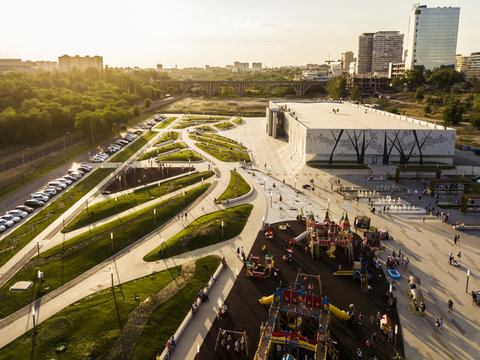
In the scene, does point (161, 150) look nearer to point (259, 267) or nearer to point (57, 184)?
point (57, 184)

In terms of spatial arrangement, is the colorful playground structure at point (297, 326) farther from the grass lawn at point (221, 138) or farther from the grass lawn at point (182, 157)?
the grass lawn at point (221, 138)

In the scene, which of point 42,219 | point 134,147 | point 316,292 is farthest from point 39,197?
point 316,292

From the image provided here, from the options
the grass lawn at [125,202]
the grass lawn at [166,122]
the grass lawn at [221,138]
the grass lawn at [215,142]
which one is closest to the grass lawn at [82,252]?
the grass lawn at [125,202]

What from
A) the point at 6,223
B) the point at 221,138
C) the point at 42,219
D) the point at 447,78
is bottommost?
the point at 42,219

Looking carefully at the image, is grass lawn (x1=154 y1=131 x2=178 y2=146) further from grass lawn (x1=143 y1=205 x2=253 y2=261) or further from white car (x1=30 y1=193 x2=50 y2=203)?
grass lawn (x1=143 y1=205 x2=253 y2=261)

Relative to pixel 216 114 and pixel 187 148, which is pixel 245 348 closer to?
pixel 187 148

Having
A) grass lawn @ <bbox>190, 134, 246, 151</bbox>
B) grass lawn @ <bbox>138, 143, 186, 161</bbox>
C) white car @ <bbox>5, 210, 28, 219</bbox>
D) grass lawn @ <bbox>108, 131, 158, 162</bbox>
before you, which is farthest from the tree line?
white car @ <bbox>5, 210, 28, 219</bbox>
